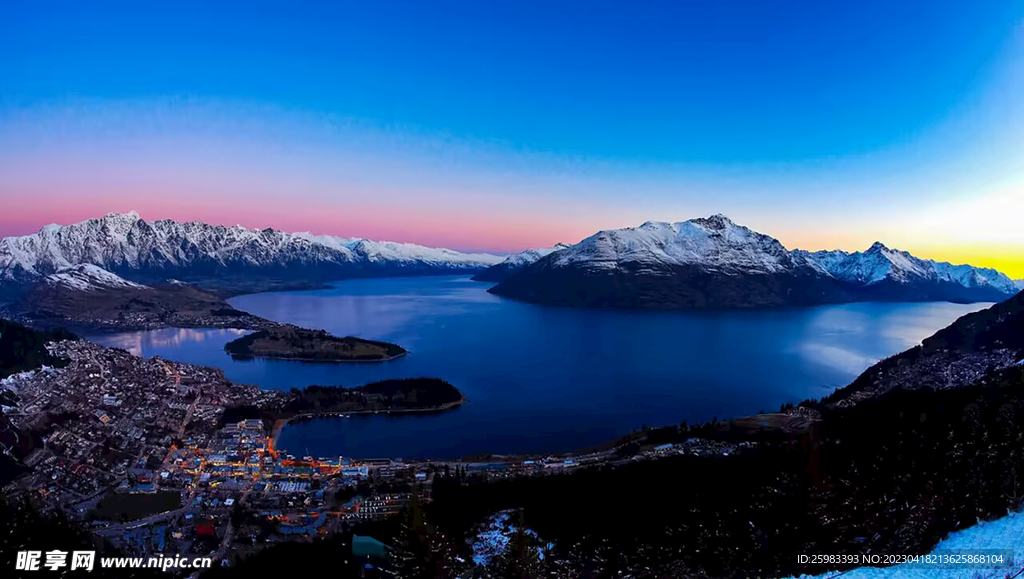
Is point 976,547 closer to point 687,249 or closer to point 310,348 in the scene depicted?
point 310,348

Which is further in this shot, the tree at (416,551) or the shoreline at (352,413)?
the shoreline at (352,413)

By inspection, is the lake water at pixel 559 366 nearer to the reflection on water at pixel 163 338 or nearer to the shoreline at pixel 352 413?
the reflection on water at pixel 163 338

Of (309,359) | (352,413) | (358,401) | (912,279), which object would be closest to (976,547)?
(352,413)

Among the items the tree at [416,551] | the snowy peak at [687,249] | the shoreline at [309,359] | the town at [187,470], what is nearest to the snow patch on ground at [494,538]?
the town at [187,470]

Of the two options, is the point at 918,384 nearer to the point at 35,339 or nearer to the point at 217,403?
the point at 217,403

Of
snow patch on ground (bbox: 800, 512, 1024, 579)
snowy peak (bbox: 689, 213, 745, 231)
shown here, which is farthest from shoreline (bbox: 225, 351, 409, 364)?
snowy peak (bbox: 689, 213, 745, 231)
